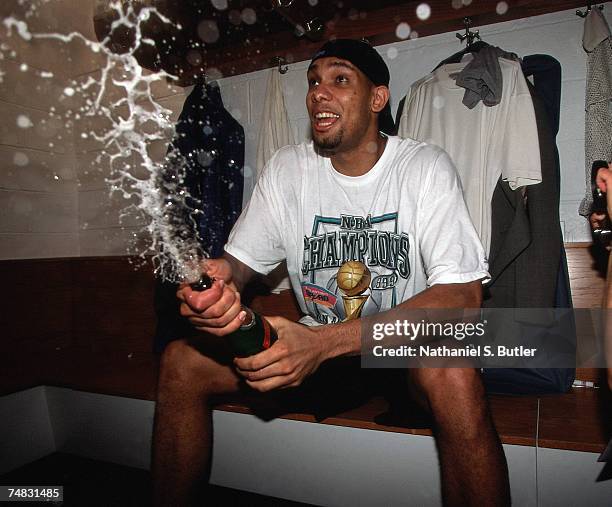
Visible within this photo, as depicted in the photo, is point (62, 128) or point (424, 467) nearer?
point (424, 467)

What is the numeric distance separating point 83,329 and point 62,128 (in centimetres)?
117

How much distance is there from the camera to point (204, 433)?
1.01m

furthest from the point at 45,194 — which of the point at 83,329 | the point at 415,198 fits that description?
the point at 415,198

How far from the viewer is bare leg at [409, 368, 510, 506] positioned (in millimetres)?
835

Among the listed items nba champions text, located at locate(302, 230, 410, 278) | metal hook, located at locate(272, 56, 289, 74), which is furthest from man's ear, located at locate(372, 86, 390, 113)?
metal hook, located at locate(272, 56, 289, 74)

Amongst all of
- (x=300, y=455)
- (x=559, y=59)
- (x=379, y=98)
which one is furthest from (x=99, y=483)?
(x=559, y=59)

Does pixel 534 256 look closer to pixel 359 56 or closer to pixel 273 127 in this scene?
pixel 359 56

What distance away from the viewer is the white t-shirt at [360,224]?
111cm

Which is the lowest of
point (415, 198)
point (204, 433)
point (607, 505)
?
point (607, 505)

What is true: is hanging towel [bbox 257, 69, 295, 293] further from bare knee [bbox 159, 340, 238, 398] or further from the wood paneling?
bare knee [bbox 159, 340, 238, 398]

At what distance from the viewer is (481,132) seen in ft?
4.96

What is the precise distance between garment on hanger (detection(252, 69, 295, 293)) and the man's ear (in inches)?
25.3

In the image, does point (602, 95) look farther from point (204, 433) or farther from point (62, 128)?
point (62, 128)

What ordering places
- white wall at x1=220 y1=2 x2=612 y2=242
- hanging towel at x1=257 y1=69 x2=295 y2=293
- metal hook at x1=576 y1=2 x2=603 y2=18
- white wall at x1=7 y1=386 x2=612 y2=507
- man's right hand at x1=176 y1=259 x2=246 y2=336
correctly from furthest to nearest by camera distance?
hanging towel at x1=257 y1=69 x2=295 y2=293 → white wall at x1=220 y1=2 x2=612 y2=242 → metal hook at x1=576 y1=2 x2=603 y2=18 → white wall at x1=7 y1=386 x2=612 y2=507 → man's right hand at x1=176 y1=259 x2=246 y2=336
